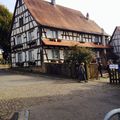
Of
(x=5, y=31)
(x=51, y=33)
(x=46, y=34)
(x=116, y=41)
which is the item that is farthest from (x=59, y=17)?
(x=5, y=31)

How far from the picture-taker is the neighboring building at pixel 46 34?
32.7 metres

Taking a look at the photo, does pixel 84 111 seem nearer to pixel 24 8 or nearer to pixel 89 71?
pixel 89 71

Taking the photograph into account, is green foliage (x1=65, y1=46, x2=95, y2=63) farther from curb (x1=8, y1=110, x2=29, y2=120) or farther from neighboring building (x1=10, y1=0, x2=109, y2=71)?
curb (x1=8, y1=110, x2=29, y2=120)

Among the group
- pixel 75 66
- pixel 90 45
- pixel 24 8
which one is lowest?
pixel 75 66

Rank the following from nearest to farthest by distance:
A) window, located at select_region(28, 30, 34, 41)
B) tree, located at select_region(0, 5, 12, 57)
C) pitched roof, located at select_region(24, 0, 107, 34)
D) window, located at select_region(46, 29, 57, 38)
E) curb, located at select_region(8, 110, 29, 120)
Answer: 1. curb, located at select_region(8, 110, 29, 120)
2. window, located at select_region(46, 29, 57, 38)
3. pitched roof, located at select_region(24, 0, 107, 34)
4. window, located at select_region(28, 30, 34, 41)
5. tree, located at select_region(0, 5, 12, 57)

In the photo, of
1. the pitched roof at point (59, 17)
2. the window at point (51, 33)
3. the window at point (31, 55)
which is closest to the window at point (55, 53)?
the window at point (51, 33)

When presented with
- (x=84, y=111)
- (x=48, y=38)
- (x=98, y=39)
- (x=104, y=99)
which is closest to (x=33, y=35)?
(x=48, y=38)

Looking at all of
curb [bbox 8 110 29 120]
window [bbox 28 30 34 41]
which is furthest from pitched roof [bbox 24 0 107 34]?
curb [bbox 8 110 29 120]

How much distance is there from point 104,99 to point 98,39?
29.4 meters

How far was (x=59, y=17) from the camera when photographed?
37625 mm

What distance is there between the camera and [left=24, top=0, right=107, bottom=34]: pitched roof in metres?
34.1

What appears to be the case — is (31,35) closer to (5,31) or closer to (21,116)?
(5,31)

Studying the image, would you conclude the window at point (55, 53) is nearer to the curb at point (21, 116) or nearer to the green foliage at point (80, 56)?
the green foliage at point (80, 56)

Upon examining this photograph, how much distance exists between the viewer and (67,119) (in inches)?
343
